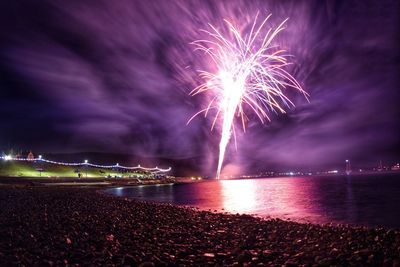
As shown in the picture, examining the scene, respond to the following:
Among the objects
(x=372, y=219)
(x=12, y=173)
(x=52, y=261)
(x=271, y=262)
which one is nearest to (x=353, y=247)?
(x=271, y=262)

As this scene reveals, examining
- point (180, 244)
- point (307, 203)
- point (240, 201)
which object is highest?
point (180, 244)

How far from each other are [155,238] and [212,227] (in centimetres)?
446

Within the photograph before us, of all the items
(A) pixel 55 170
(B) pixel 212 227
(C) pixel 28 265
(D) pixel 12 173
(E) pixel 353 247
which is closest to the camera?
(C) pixel 28 265

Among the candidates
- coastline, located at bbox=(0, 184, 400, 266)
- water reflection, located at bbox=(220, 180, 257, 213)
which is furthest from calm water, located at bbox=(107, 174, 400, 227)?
coastline, located at bbox=(0, 184, 400, 266)

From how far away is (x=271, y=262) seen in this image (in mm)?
10445

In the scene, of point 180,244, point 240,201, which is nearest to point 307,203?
point 240,201

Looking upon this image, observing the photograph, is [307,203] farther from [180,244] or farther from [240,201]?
[180,244]

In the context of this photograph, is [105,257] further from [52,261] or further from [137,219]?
[137,219]

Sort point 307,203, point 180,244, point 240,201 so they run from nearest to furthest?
1. point 180,244
2. point 307,203
3. point 240,201

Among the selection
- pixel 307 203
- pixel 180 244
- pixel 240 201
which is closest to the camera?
pixel 180 244

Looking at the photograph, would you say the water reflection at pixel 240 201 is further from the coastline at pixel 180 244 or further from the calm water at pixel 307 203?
the coastline at pixel 180 244

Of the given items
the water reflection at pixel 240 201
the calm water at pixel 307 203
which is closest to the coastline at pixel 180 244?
the calm water at pixel 307 203

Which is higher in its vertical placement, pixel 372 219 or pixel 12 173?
pixel 12 173

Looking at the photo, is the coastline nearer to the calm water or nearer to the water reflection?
the calm water
